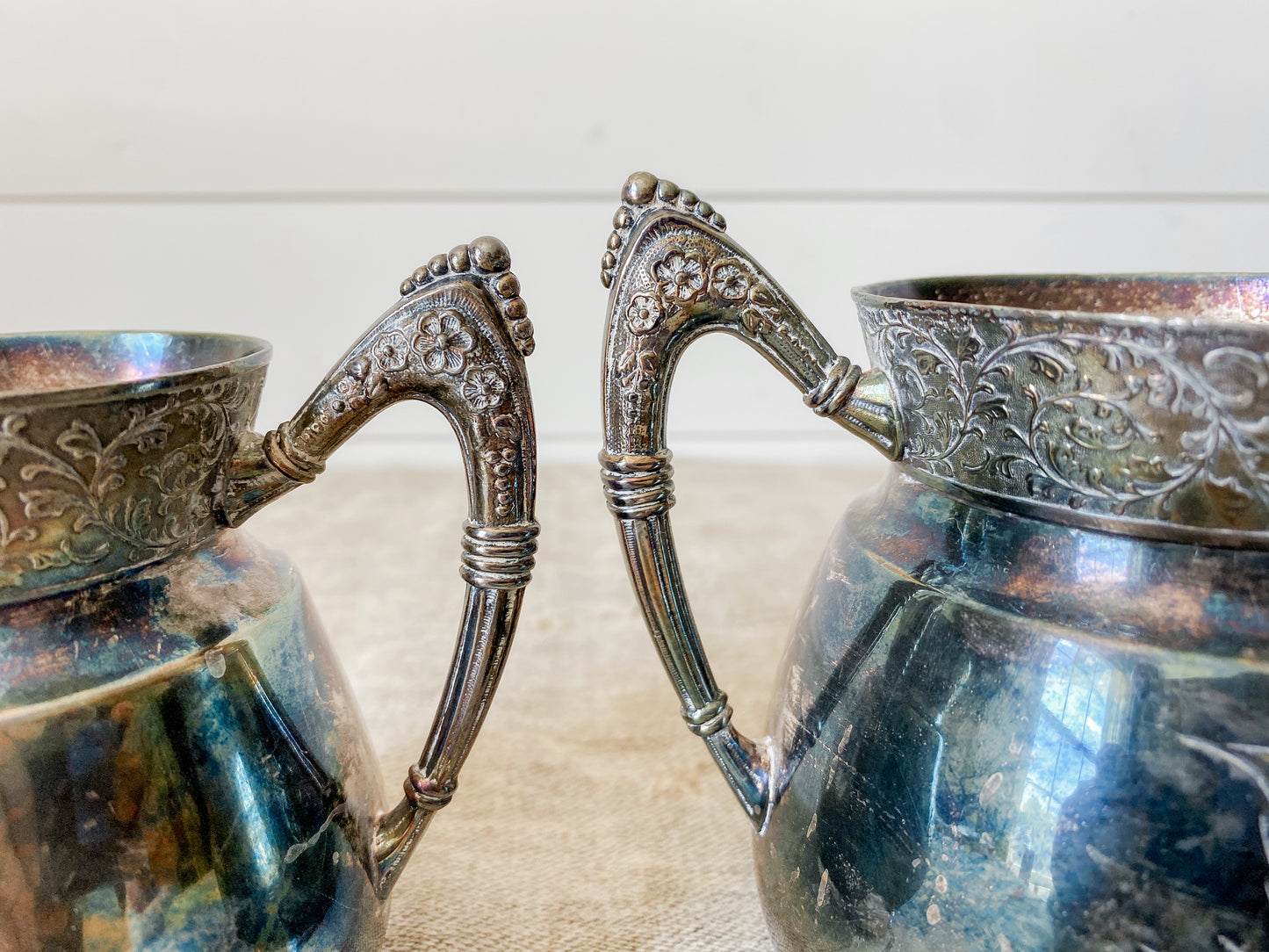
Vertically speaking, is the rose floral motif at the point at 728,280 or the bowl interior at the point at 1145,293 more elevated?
the rose floral motif at the point at 728,280

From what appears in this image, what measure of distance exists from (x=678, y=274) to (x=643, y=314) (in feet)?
0.08

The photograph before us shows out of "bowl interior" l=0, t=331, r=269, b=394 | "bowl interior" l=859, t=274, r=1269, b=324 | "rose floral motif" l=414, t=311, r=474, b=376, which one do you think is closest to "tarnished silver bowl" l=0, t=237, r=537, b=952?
"rose floral motif" l=414, t=311, r=474, b=376

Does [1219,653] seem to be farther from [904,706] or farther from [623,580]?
[623,580]

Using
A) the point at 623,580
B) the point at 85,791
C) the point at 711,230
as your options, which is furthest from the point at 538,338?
the point at 85,791

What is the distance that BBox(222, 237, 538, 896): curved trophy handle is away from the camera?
49cm

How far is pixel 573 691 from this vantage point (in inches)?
41.5

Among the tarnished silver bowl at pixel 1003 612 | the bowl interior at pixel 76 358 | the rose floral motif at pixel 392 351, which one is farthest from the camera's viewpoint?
the bowl interior at pixel 76 358

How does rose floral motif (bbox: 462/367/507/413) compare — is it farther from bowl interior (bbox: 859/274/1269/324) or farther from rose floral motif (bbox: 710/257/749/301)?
bowl interior (bbox: 859/274/1269/324)

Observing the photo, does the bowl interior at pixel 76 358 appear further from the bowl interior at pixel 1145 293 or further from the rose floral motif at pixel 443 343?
the bowl interior at pixel 1145 293

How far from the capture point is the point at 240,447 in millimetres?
502

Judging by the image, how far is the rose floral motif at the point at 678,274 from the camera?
51 centimetres

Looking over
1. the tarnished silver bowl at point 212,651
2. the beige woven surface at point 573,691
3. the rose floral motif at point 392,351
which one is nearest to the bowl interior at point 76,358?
the tarnished silver bowl at point 212,651

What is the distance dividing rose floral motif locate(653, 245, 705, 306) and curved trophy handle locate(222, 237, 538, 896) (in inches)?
2.7

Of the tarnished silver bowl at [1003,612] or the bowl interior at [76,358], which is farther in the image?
the bowl interior at [76,358]
